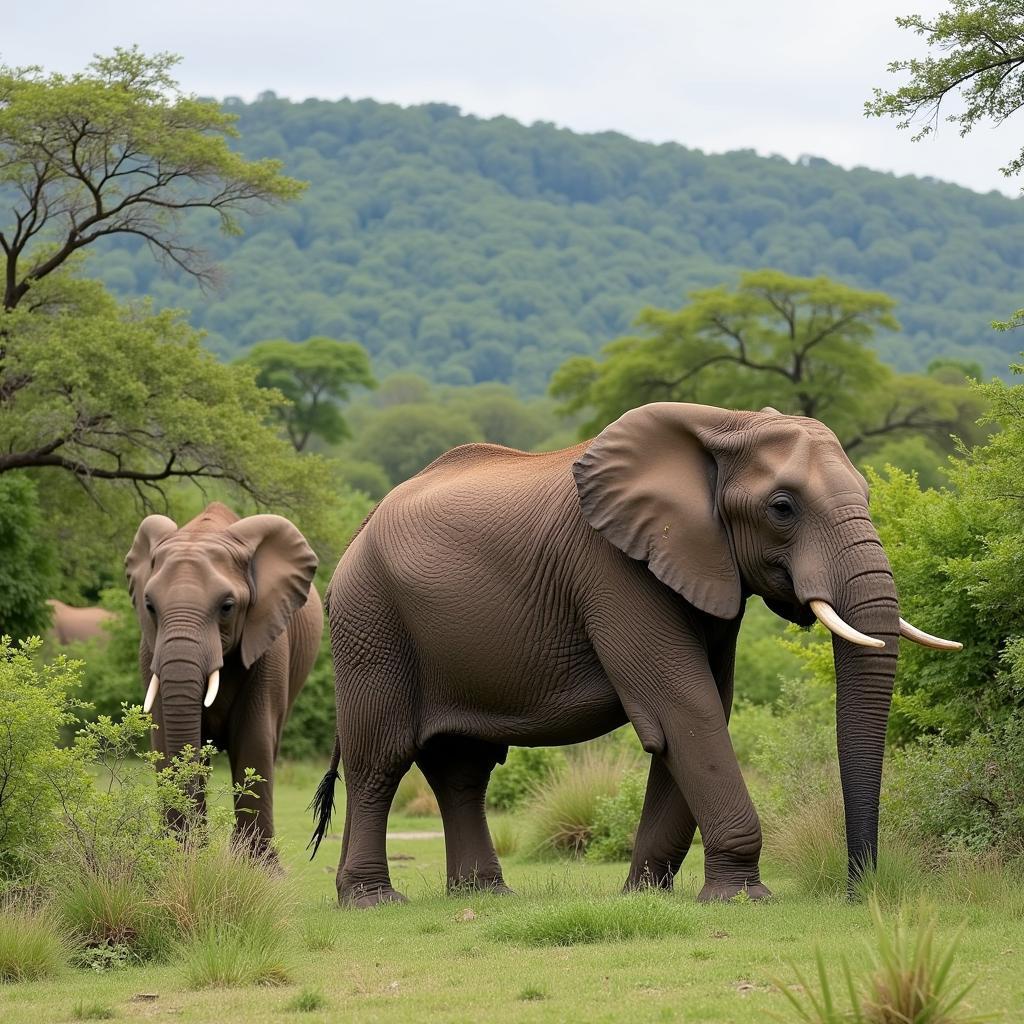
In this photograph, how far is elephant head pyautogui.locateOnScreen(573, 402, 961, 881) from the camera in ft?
31.9

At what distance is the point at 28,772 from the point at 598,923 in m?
3.52

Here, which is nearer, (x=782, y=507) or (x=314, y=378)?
(x=782, y=507)

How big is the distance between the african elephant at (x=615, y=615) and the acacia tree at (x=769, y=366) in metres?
45.7

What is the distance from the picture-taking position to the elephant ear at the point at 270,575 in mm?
14711

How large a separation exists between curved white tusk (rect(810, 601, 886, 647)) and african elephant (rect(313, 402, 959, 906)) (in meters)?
0.03

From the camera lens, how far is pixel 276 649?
50.2 ft

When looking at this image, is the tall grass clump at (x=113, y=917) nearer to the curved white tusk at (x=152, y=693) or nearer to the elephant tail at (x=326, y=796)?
the curved white tusk at (x=152, y=693)

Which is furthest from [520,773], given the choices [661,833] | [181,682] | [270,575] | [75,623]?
[75,623]

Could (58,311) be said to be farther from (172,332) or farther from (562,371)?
(562,371)

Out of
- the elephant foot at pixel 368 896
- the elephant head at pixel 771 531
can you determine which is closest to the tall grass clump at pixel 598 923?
A: the elephant head at pixel 771 531

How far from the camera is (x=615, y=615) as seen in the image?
10.8m

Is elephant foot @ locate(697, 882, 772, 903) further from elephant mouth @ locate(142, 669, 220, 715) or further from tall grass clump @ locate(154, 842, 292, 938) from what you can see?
elephant mouth @ locate(142, 669, 220, 715)

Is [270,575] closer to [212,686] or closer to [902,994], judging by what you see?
[212,686]

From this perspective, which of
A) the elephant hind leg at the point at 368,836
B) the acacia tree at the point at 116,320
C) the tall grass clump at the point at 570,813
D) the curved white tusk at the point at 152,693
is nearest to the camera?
the elephant hind leg at the point at 368,836
